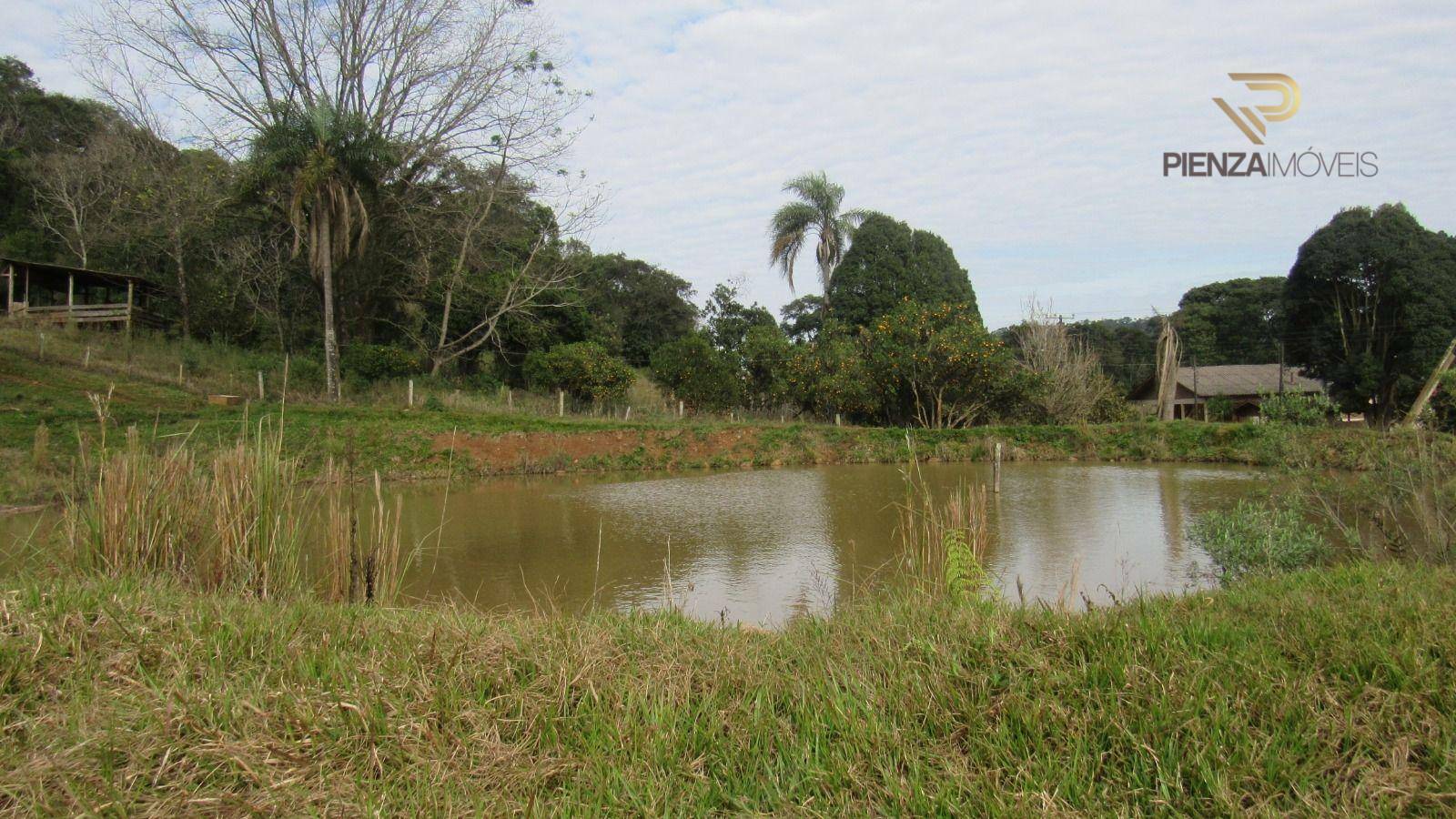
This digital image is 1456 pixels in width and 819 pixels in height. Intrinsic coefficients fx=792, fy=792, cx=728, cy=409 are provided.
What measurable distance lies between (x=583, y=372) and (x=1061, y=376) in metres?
15.2

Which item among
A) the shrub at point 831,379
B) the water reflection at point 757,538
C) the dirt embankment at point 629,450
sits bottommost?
the water reflection at point 757,538

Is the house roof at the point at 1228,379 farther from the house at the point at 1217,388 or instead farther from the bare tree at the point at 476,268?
the bare tree at the point at 476,268

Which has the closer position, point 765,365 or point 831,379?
point 831,379

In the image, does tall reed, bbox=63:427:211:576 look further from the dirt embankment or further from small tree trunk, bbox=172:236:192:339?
small tree trunk, bbox=172:236:192:339

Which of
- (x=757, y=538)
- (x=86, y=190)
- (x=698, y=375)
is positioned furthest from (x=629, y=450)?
Answer: (x=86, y=190)

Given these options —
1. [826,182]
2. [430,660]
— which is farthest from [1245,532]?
[826,182]

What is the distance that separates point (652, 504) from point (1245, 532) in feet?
28.5

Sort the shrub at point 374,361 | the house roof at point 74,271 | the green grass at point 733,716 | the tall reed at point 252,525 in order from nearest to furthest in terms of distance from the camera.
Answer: the green grass at point 733,716, the tall reed at point 252,525, the shrub at point 374,361, the house roof at point 74,271

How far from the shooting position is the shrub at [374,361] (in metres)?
21.8

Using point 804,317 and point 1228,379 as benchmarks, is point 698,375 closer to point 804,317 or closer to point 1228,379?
point 804,317

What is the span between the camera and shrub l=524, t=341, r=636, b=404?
23.4 meters

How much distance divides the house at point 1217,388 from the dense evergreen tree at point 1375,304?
6855mm

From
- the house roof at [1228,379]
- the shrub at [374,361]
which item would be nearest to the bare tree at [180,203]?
the shrub at [374,361]

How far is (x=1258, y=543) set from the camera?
577 cm
